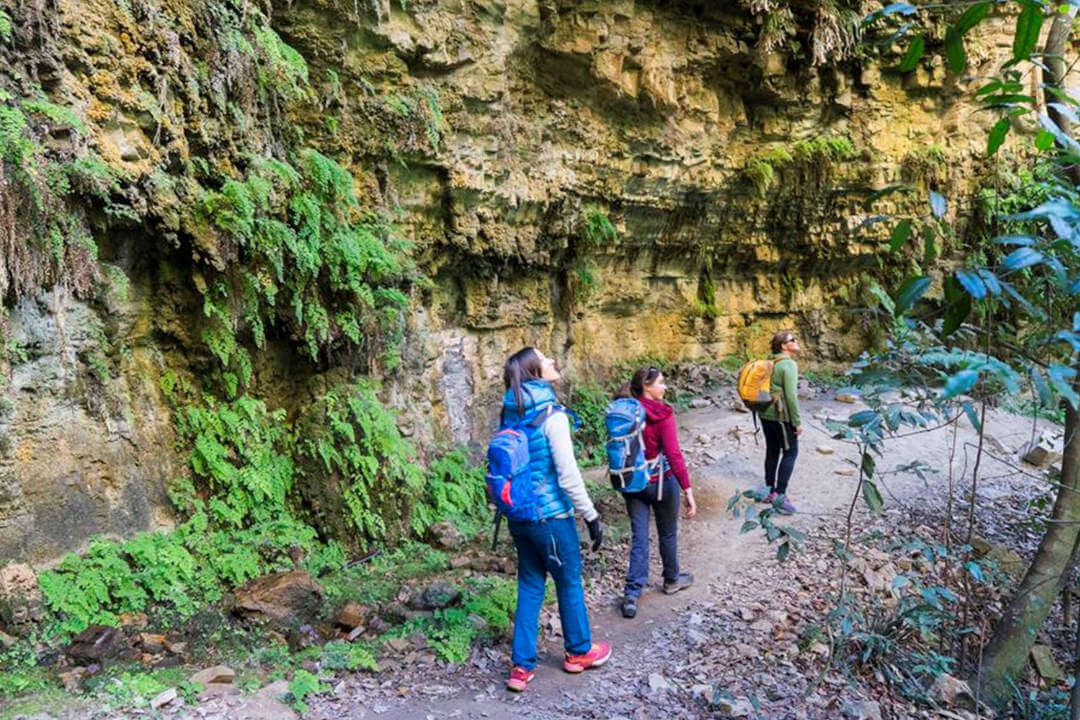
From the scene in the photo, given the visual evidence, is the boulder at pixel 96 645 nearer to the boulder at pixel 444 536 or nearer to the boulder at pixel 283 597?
the boulder at pixel 283 597

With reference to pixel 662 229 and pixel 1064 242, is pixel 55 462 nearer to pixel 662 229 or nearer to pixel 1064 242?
pixel 1064 242

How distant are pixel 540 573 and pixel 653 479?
154 cm

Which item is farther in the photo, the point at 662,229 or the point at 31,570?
the point at 662,229

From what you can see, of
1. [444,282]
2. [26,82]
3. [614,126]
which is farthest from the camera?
[614,126]

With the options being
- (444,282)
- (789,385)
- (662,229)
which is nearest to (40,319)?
(444,282)

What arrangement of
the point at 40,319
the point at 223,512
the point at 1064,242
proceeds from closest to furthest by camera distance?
the point at 1064,242
the point at 40,319
the point at 223,512

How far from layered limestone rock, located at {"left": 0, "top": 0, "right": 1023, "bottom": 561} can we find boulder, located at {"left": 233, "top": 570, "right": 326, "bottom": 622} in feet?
4.20

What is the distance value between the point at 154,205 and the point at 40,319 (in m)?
1.35

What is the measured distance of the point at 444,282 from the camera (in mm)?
10938

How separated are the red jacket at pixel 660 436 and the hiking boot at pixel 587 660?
58.0 inches

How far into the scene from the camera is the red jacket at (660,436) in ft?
18.5

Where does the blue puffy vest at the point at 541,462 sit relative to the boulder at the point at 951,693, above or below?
above

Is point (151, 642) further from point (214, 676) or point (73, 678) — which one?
point (214, 676)

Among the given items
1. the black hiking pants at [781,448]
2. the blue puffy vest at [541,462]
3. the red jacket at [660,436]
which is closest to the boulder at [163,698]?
the blue puffy vest at [541,462]
